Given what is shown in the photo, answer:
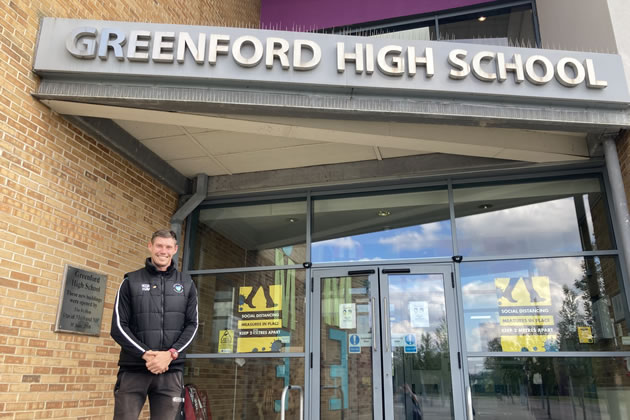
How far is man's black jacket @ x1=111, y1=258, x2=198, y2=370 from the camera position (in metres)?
→ 3.26

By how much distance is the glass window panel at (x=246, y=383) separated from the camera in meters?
6.14

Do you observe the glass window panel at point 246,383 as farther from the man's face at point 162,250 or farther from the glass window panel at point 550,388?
the man's face at point 162,250

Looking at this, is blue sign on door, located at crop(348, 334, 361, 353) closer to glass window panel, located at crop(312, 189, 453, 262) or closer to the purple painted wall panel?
glass window panel, located at crop(312, 189, 453, 262)

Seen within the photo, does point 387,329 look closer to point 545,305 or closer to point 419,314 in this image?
point 419,314

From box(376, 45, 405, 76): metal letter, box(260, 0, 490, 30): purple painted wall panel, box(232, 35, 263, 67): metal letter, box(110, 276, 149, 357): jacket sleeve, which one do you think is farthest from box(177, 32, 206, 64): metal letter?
box(260, 0, 490, 30): purple painted wall panel

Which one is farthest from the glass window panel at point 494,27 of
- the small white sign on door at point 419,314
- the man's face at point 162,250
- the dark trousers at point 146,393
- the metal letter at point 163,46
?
the dark trousers at point 146,393

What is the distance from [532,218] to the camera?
613 centimetres

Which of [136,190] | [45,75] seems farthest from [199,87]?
[136,190]

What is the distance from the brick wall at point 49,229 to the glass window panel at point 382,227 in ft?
7.76

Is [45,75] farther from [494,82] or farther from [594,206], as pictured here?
[594,206]

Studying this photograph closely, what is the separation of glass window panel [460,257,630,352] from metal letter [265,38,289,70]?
317 centimetres

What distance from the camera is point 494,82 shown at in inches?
186

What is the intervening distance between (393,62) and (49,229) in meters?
3.53

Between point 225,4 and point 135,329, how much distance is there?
6.26m
